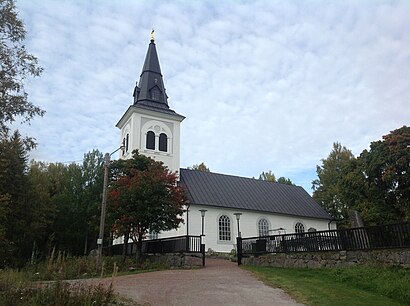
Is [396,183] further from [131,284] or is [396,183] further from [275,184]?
[131,284]

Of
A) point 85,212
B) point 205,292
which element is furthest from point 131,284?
point 85,212

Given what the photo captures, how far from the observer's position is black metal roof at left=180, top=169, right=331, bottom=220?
110ft

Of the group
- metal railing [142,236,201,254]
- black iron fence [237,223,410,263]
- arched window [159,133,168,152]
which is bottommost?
black iron fence [237,223,410,263]

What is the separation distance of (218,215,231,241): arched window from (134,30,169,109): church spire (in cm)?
1142

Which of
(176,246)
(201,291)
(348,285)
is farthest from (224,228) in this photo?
(201,291)

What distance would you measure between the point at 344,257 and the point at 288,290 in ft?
11.9

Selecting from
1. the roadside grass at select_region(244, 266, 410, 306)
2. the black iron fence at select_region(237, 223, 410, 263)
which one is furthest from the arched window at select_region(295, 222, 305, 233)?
the roadside grass at select_region(244, 266, 410, 306)

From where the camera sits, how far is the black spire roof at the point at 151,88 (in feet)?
117

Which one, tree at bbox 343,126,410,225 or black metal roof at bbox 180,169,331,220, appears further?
black metal roof at bbox 180,169,331,220

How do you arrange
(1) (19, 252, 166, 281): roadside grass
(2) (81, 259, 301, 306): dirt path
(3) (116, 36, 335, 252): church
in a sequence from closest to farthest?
(2) (81, 259, 301, 306): dirt path, (1) (19, 252, 166, 281): roadside grass, (3) (116, 36, 335, 252): church

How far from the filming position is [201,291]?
11.9 m

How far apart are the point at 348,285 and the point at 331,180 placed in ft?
120

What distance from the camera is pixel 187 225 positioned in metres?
30.4

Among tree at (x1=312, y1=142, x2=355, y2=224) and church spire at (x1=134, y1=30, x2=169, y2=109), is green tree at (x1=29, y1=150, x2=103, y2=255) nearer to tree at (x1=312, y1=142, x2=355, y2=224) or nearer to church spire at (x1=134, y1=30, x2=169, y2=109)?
church spire at (x1=134, y1=30, x2=169, y2=109)
